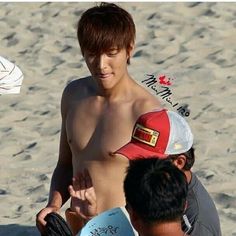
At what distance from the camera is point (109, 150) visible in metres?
3.54

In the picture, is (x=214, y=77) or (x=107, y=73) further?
(x=214, y=77)

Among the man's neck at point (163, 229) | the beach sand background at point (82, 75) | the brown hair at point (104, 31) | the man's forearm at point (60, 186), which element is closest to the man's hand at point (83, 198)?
the man's forearm at point (60, 186)

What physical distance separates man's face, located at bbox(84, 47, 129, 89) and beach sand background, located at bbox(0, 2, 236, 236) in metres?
1.96

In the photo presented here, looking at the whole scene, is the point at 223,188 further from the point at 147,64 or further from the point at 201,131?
the point at 147,64

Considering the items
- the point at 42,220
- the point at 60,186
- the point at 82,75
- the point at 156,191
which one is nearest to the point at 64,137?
the point at 60,186

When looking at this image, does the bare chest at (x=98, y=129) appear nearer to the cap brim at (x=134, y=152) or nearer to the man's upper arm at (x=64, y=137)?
the man's upper arm at (x=64, y=137)

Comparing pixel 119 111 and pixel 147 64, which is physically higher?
pixel 119 111

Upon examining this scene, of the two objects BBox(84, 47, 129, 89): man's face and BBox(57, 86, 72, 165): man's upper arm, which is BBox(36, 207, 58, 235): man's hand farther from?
BBox(84, 47, 129, 89): man's face

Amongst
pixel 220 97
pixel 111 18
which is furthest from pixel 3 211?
pixel 111 18

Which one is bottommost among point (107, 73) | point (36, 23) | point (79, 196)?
point (36, 23)

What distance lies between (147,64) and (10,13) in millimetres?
1607

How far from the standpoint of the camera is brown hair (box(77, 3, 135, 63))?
139 inches

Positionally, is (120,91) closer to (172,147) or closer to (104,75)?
(104,75)

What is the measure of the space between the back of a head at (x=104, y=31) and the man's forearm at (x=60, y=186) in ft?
1.61
